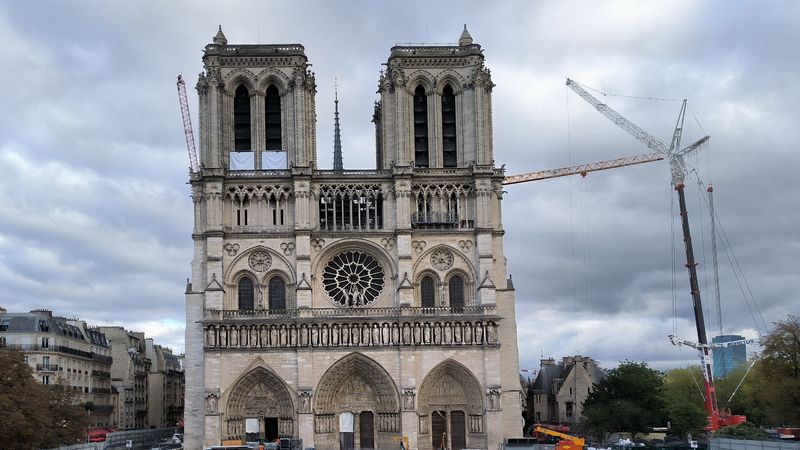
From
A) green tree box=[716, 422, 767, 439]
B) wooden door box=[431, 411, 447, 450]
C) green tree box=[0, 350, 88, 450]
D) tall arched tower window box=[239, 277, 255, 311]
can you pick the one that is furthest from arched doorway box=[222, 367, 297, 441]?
green tree box=[716, 422, 767, 439]

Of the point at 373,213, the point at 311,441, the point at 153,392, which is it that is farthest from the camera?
the point at 153,392

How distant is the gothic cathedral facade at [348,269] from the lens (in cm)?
6875

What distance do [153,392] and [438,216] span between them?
42.5 m

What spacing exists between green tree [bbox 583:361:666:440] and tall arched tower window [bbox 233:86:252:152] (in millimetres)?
29770

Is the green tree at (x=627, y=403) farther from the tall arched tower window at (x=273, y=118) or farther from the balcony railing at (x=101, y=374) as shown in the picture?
the balcony railing at (x=101, y=374)

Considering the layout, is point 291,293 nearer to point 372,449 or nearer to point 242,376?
point 242,376

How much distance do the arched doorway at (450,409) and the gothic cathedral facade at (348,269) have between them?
96mm

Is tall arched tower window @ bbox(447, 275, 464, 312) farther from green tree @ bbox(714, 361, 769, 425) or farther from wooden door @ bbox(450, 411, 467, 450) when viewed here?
green tree @ bbox(714, 361, 769, 425)

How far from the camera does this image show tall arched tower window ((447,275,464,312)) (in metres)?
71.8

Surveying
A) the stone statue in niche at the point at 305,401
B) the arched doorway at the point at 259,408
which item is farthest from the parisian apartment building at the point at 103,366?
the stone statue in niche at the point at 305,401

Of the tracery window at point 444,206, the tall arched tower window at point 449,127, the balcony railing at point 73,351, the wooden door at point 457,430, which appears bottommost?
the wooden door at point 457,430

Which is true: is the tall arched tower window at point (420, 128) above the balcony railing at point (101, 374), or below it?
above

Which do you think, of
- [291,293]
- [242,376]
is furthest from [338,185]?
[242,376]

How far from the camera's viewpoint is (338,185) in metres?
71.5
